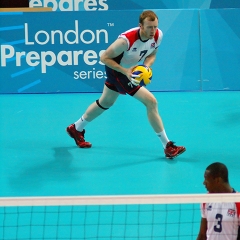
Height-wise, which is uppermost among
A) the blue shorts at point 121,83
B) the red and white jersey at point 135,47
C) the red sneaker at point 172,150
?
the red and white jersey at point 135,47

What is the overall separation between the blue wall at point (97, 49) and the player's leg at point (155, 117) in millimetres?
4679

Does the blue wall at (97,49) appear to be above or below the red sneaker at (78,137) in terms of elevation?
above

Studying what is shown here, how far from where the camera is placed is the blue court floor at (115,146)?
6.90 metres

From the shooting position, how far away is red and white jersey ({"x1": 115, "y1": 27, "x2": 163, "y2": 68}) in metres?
7.54

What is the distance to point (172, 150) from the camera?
7695 mm

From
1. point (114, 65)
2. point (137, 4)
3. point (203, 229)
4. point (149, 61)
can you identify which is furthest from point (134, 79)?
point (137, 4)

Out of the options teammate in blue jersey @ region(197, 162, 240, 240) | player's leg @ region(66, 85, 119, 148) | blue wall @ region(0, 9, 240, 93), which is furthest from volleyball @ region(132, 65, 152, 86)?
blue wall @ region(0, 9, 240, 93)

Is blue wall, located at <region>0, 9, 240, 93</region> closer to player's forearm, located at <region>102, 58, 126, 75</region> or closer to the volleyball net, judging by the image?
player's forearm, located at <region>102, 58, 126, 75</region>

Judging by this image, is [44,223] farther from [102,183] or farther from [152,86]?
[152,86]

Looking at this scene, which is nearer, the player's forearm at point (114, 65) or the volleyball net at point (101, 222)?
the volleyball net at point (101, 222)

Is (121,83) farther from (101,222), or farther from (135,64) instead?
(101,222)

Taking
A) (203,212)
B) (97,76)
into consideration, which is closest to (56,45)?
(97,76)

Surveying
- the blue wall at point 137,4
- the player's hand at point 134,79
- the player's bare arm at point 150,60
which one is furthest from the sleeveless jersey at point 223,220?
the blue wall at point 137,4

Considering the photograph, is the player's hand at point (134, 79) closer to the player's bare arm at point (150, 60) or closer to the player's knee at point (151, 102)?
the player's knee at point (151, 102)
